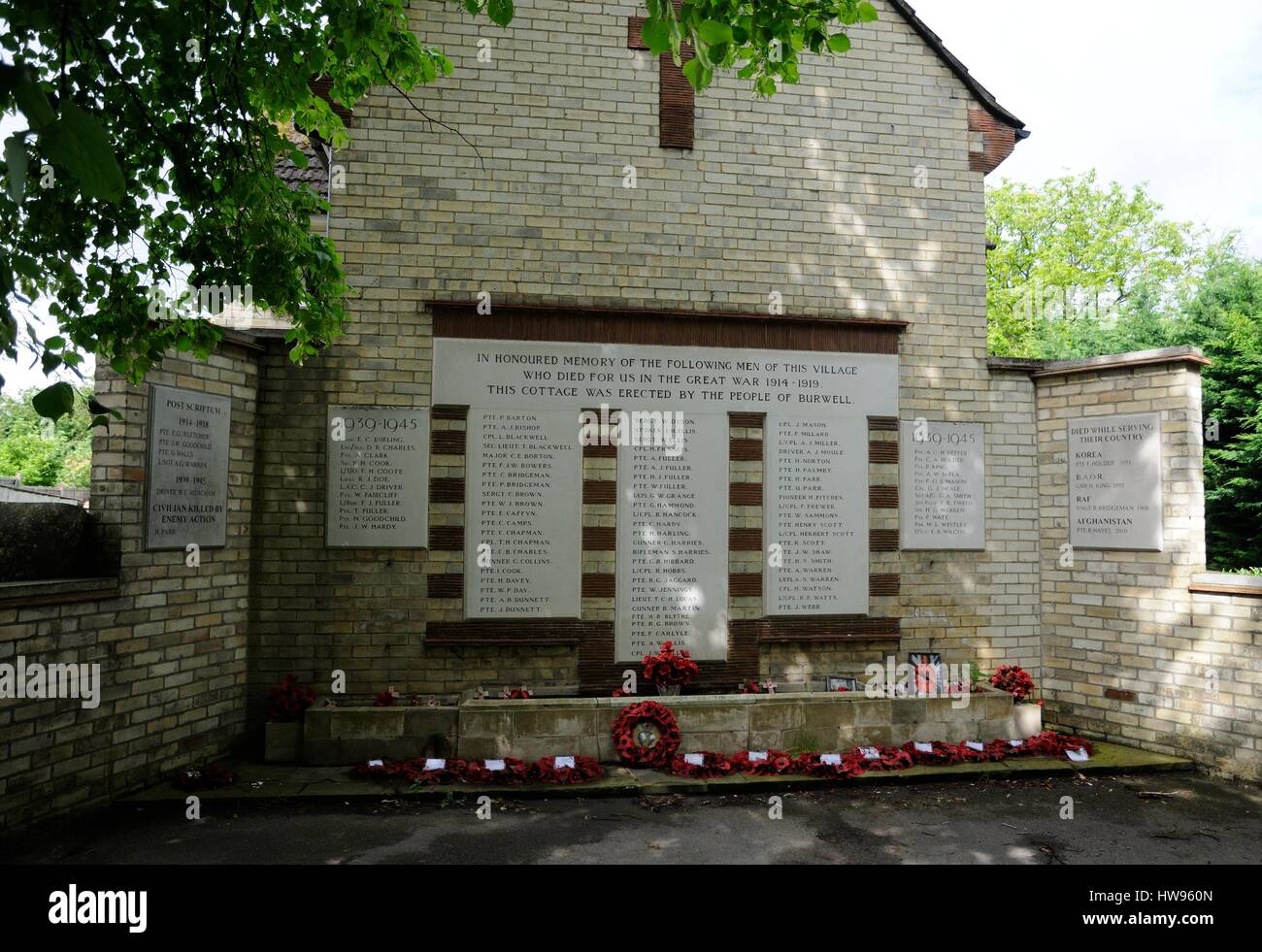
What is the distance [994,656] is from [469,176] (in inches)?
278

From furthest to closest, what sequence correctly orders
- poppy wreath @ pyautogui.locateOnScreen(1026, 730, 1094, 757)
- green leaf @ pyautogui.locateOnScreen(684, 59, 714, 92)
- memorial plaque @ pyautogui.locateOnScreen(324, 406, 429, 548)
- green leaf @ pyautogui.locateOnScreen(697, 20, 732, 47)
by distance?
memorial plaque @ pyautogui.locateOnScreen(324, 406, 429, 548), poppy wreath @ pyautogui.locateOnScreen(1026, 730, 1094, 757), green leaf @ pyautogui.locateOnScreen(684, 59, 714, 92), green leaf @ pyautogui.locateOnScreen(697, 20, 732, 47)

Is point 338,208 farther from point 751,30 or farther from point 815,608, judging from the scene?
point 815,608

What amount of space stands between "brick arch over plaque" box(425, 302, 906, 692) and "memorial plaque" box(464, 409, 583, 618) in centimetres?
10

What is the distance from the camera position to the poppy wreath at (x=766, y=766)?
246 inches

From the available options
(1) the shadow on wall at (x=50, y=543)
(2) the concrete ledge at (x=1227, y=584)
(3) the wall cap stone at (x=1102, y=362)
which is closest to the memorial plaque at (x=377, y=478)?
(1) the shadow on wall at (x=50, y=543)

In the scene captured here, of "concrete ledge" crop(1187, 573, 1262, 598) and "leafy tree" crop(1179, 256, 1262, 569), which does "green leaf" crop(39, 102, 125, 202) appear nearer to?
"concrete ledge" crop(1187, 573, 1262, 598)

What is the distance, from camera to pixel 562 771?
6.03m

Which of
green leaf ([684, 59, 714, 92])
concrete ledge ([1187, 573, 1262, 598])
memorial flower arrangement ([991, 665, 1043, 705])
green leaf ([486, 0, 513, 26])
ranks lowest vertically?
memorial flower arrangement ([991, 665, 1043, 705])

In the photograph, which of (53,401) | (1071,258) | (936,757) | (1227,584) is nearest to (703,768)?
(936,757)

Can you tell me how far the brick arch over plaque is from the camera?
7.18 meters

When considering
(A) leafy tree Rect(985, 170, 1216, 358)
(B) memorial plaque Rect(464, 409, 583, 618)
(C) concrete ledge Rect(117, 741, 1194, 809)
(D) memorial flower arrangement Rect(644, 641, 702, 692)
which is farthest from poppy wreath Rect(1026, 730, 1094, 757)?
(A) leafy tree Rect(985, 170, 1216, 358)

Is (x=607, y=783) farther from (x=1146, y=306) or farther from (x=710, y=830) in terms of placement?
(x=1146, y=306)

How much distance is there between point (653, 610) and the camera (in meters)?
7.37

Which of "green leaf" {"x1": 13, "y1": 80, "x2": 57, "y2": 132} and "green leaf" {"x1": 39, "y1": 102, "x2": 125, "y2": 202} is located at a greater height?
"green leaf" {"x1": 13, "y1": 80, "x2": 57, "y2": 132}
